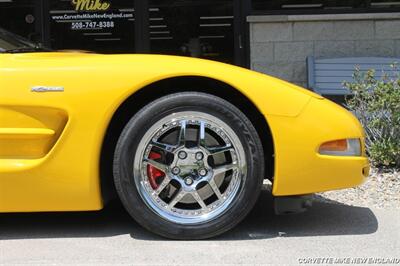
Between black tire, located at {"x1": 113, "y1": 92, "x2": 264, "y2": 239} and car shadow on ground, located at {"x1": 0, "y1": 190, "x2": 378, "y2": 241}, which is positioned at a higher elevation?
black tire, located at {"x1": 113, "y1": 92, "x2": 264, "y2": 239}

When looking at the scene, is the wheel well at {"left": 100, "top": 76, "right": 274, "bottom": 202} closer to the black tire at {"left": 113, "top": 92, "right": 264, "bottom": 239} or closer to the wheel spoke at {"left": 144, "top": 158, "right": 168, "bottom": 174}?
the black tire at {"left": 113, "top": 92, "right": 264, "bottom": 239}

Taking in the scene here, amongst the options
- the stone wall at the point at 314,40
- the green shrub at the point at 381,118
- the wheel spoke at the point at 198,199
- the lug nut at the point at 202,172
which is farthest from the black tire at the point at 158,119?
the stone wall at the point at 314,40

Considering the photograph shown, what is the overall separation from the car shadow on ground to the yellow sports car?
1.03ft

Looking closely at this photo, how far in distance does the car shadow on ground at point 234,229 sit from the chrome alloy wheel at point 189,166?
0.84 ft

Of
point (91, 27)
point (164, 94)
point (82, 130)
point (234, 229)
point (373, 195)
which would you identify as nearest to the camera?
point (82, 130)

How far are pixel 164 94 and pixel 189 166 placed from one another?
50cm

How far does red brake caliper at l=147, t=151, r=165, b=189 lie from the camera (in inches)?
152

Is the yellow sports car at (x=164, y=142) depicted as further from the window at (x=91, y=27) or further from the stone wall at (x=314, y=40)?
the window at (x=91, y=27)

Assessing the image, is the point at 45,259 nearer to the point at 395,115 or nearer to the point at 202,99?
the point at 202,99

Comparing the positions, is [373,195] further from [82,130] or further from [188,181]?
[82,130]

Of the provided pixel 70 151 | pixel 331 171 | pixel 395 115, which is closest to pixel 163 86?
pixel 70 151

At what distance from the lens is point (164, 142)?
3857 mm

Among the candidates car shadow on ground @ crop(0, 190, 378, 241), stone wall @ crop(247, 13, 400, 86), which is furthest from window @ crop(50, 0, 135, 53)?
car shadow on ground @ crop(0, 190, 378, 241)

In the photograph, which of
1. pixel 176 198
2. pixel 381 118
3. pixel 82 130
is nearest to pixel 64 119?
pixel 82 130
